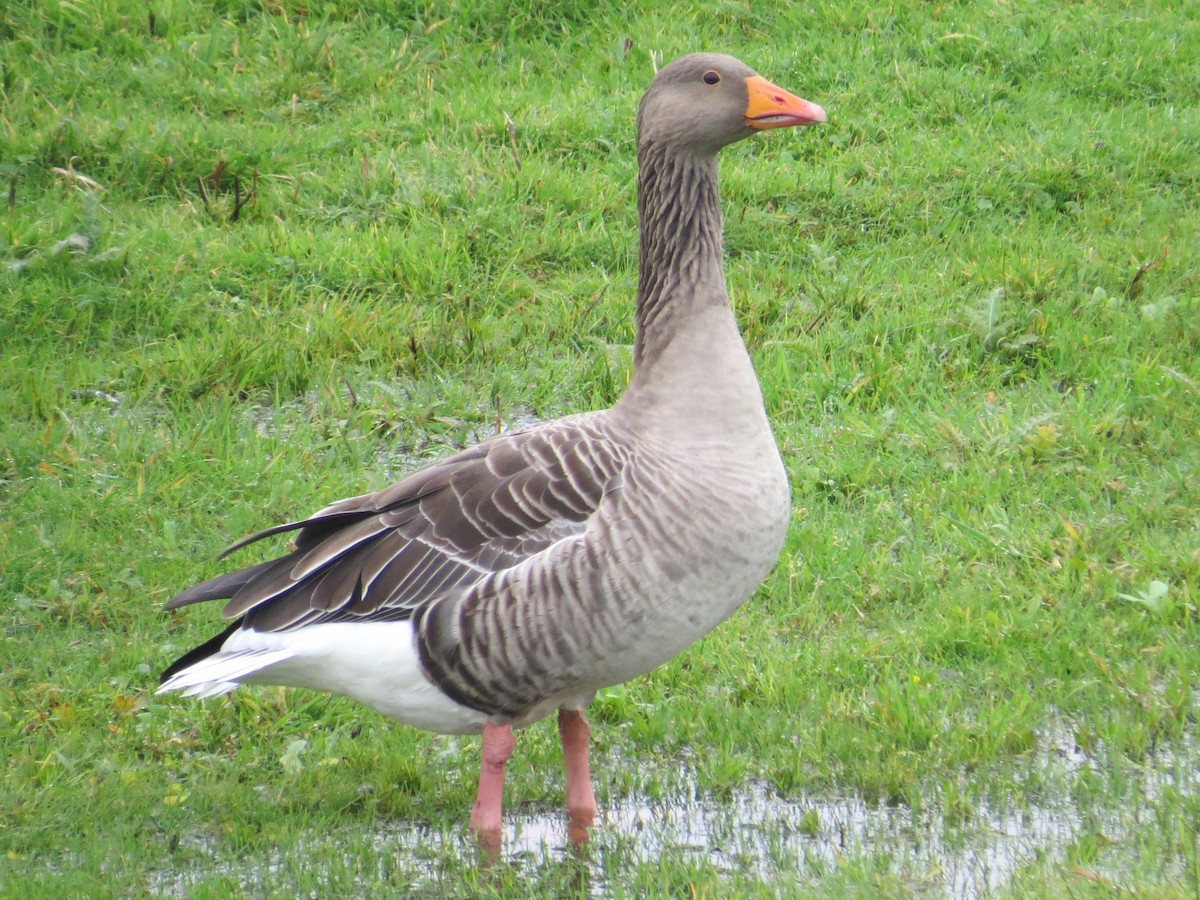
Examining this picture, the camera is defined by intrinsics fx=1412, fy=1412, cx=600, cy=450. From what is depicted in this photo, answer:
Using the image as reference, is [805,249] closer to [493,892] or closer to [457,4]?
[457,4]

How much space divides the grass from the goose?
509 millimetres

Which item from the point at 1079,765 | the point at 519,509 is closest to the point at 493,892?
the point at 519,509

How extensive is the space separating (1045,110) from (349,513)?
218 inches

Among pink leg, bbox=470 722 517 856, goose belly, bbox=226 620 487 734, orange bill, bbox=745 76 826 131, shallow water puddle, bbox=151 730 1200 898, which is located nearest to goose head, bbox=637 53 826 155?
orange bill, bbox=745 76 826 131

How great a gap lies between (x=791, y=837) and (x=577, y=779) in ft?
2.07

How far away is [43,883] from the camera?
3764 mm

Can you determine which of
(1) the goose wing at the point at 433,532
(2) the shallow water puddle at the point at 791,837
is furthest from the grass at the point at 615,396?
(1) the goose wing at the point at 433,532

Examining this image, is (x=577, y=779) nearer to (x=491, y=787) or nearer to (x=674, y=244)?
(x=491, y=787)

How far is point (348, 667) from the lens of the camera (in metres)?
3.92

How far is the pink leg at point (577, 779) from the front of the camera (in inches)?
161

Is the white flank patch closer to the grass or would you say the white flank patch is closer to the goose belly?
the goose belly

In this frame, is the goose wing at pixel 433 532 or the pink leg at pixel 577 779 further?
the pink leg at pixel 577 779

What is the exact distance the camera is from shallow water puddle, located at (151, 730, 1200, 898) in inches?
149

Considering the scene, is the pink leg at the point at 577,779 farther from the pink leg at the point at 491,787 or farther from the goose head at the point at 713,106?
the goose head at the point at 713,106
